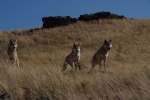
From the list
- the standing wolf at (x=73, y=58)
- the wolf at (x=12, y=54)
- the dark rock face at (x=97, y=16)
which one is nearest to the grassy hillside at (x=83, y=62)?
the wolf at (x=12, y=54)

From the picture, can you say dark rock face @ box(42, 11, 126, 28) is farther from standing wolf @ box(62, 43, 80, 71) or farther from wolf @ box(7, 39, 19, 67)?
standing wolf @ box(62, 43, 80, 71)

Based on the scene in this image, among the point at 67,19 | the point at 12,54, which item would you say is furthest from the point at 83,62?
the point at 67,19

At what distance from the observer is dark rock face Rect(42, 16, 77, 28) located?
46281 mm

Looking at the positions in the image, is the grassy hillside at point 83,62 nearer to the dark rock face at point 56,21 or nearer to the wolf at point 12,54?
the wolf at point 12,54

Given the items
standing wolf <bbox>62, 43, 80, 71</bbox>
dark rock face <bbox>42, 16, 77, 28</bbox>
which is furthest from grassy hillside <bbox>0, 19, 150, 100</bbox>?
dark rock face <bbox>42, 16, 77, 28</bbox>

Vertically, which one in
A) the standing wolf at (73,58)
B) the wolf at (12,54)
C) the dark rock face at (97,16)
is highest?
the dark rock face at (97,16)

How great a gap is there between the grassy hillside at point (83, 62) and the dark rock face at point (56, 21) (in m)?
2.04

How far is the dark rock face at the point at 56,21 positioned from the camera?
4628 cm

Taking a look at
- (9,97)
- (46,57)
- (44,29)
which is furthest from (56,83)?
(44,29)

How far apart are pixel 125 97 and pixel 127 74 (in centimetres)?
208

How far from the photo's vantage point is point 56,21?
154ft

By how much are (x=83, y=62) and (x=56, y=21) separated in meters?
19.3

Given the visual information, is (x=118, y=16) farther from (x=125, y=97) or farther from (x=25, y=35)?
(x=125, y=97)

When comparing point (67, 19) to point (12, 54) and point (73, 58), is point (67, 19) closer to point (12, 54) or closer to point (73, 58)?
point (73, 58)
